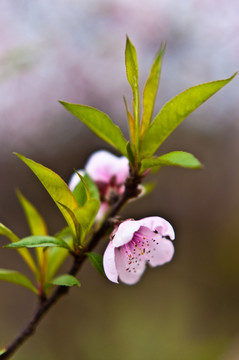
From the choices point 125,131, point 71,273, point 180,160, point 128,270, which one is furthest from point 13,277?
point 125,131

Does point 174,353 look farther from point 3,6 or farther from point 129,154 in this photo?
point 3,6

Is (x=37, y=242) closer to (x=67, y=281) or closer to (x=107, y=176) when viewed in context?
(x=67, y=281)

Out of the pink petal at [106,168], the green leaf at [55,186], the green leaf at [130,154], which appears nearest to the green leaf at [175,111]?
the green leaf at [130,154]

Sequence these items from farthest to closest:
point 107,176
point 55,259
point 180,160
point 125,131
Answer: point 125,131 → point 107,176 → point 55,259 → point 180,160

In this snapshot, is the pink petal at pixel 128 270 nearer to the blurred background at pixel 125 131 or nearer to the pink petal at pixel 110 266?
the pink petal at pixel 110 266

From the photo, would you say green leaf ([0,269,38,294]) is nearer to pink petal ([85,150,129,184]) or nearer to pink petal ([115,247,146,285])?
pink petal ([115,247,146,285])

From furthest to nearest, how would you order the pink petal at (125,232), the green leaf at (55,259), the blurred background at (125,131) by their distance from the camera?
the blurred background at (125,131) < the green leaf at (55,259) < the pink petal at (125,232)

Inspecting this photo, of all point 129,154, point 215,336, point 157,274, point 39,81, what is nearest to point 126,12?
point 39,81
